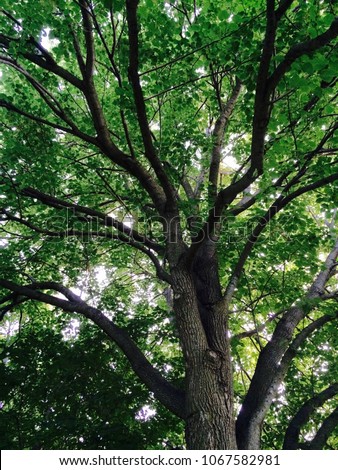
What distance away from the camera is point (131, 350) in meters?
4.61

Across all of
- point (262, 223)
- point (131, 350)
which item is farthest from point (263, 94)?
point (131, 350)

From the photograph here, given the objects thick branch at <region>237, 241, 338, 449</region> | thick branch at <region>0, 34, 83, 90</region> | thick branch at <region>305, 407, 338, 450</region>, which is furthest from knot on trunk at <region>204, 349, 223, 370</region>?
thick branch at <region>0, 34, 83, 90</region>

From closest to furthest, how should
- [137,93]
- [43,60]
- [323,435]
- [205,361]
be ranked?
1. [137,93]
2. [205,361]
3. [43,60]
4. [323,435]

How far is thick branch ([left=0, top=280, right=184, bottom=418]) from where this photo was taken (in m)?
4.14

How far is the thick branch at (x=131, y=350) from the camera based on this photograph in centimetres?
414

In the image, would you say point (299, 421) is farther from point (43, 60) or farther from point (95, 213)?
point (43, 60)

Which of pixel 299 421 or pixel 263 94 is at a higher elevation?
pixel 263 94

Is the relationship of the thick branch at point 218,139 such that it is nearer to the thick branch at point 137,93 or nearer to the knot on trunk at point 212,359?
the thick branch at point 137,93

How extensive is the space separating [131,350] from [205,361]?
3.65 ft

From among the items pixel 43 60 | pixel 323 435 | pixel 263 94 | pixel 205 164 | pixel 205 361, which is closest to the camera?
pixel 263 94

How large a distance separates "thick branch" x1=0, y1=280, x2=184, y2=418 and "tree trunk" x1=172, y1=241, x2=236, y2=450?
0.31m

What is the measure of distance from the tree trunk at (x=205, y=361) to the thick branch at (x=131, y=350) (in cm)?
31

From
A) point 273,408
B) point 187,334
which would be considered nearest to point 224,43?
point 187,334

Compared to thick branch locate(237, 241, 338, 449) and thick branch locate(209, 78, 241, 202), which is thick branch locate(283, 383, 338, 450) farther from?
thick branch locate(209, 78, 241, 202)
